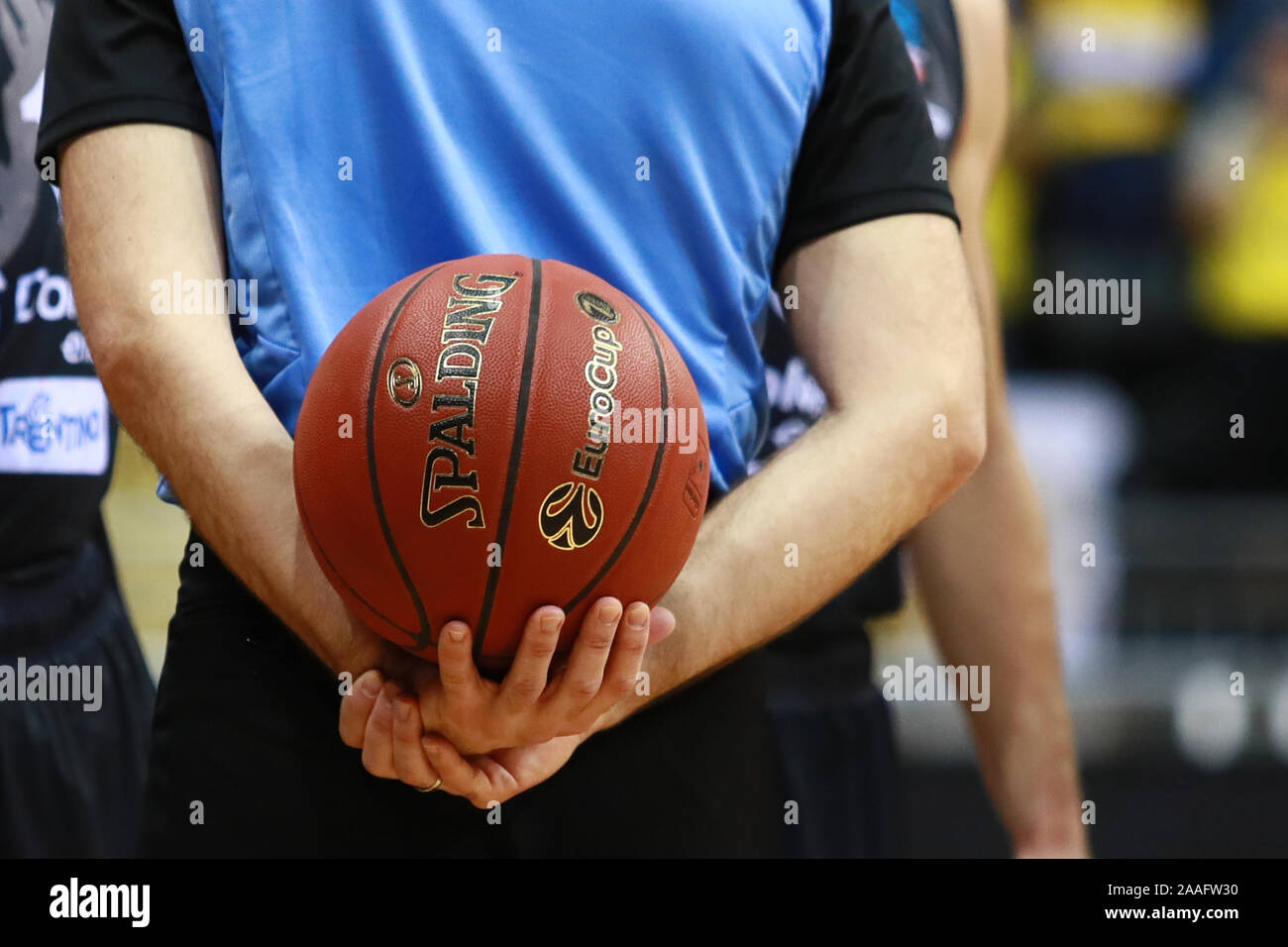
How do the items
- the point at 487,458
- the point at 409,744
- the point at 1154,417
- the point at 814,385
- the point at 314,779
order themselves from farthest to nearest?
the point at 1154,417 → the point at 814,385 → the point at 314,779 → the point at 409,744 → the point at 487,458

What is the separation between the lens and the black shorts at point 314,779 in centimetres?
204

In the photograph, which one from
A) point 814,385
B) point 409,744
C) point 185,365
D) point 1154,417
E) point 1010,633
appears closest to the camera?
point 409,744

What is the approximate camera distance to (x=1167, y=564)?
618 cm

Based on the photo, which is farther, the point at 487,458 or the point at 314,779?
the point at 314,779

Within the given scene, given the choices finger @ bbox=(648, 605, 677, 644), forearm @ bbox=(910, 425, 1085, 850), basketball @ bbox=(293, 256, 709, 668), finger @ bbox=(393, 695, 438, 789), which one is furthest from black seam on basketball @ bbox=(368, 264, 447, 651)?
forearm @ bbox=(910, 425, 1085, 850)

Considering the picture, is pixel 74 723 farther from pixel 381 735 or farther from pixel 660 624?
pixel 660 624

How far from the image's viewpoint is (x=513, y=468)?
166 centimetres

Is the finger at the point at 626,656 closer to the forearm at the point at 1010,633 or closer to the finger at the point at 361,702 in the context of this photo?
the finger at the point at 361,702

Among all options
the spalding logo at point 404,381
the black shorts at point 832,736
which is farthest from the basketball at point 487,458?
the black shorts at point 832,736

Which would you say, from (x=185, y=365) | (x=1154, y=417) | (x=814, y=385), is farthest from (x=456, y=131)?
(x=1154, y=417)

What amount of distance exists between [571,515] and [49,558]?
6.04ft

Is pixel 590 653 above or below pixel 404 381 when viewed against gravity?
below

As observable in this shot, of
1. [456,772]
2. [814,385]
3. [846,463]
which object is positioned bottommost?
[456,772]
